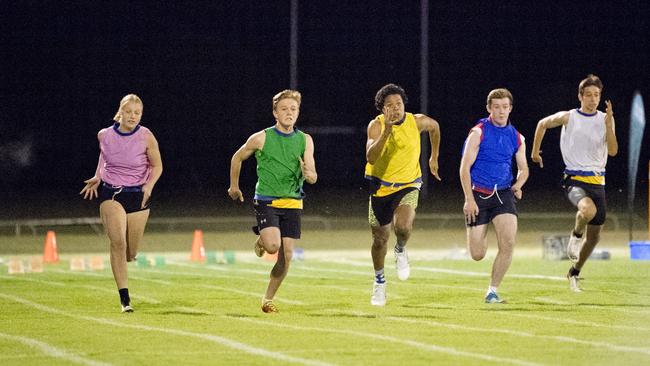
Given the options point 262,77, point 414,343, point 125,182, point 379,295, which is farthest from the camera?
point 262,77

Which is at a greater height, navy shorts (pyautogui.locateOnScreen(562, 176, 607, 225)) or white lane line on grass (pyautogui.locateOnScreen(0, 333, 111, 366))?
navy shorts (pyautogui.locateOnScreen(562, 176, 607, 225))

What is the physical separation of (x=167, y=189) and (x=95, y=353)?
33193 millimetres

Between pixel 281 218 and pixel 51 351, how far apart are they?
3.62m

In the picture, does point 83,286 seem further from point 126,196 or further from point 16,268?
point 126,196

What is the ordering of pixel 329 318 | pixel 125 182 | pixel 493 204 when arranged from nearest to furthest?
1. pixel 329 318
2. pixel 125 182
3. pixel 493 204

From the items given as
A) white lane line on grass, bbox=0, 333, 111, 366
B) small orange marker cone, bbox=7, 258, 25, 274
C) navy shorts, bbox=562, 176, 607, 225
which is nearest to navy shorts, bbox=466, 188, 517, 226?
navy shorts, bbox=562, 176, 607, 225

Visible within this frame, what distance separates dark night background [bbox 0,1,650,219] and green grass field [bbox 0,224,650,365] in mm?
20773

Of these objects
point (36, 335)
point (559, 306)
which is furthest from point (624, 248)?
point (36, 335)

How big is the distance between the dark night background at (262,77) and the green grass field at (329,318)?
68.2 ft

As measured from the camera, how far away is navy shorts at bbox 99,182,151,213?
14.4 metres

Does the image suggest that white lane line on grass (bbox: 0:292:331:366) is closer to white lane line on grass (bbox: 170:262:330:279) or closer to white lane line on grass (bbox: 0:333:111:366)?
white lane line on grass (bbox: 0:333:111:366)

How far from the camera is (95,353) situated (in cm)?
1102

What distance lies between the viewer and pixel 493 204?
50.0 feet

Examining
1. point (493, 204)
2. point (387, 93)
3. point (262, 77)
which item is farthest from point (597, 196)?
point (262, 77)
